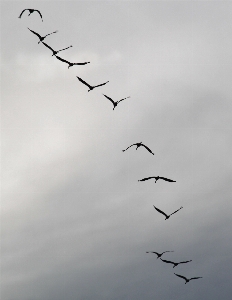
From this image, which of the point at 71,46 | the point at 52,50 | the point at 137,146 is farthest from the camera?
the point at 137,146

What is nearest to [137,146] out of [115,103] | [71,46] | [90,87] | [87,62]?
[115,103]

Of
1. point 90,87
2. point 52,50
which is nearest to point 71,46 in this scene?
point 52,50

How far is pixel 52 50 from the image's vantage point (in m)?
91.4

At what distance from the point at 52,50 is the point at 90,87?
16679mm

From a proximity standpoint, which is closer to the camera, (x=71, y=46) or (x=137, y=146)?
(x=71, y=46)

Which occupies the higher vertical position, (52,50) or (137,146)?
(52,50)

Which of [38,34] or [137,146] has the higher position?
[38,34]

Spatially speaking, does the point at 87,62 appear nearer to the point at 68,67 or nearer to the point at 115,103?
the point at 68,67

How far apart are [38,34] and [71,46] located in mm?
9643

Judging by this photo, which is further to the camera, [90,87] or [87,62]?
[90,87]

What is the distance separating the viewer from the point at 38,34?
89.1 meters

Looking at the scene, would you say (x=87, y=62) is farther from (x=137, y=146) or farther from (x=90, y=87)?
(x=137, y=146)

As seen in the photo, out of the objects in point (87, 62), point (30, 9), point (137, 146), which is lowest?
point (137, 146)

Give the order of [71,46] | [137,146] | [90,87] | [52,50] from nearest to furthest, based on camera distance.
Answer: [71,46], [52,50], [90,87], [137,146]
